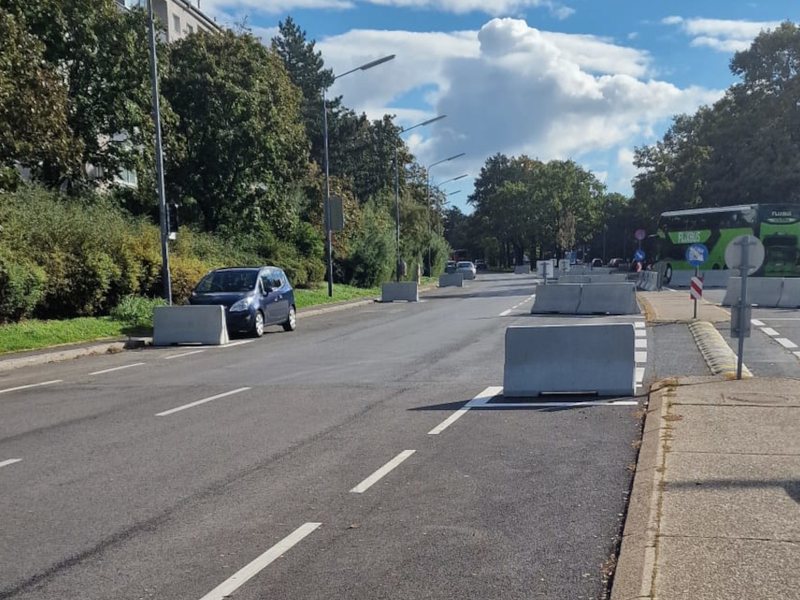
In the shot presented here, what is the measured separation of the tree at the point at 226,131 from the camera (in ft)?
113

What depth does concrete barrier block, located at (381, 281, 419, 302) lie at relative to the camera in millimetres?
38938

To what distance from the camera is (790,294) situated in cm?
2609

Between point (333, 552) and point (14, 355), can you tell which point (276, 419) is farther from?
point (14, 355)

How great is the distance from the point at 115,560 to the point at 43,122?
48.0ft

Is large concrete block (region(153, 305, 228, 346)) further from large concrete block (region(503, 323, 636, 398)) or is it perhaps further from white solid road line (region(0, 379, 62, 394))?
large concrete block (region(503, 323, 636, 398))

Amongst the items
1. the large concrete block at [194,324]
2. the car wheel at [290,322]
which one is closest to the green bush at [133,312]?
the large concrete block at [194,324]

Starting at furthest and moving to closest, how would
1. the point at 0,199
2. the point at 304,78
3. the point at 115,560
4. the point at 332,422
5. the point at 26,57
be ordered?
the point at 304,78 → the point at 0,199 → the point at 26,57 → the point at 332,422 → the point at 115,560

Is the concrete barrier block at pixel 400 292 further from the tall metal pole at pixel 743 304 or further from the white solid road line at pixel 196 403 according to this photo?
the tall metal pole at pixel 743 304

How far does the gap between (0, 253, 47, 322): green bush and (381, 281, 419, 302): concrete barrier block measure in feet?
67.1

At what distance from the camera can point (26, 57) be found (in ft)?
56.4

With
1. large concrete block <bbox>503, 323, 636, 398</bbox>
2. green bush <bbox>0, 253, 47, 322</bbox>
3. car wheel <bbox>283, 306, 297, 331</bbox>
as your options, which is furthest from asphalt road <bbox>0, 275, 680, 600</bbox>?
car wheel <bbox>283, 306, 297, 331</bbox>

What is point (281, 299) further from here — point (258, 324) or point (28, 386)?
point (28, 386)

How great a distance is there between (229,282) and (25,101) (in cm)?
728

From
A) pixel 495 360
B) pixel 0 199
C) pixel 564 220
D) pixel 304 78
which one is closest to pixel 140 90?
pixel 0 199
